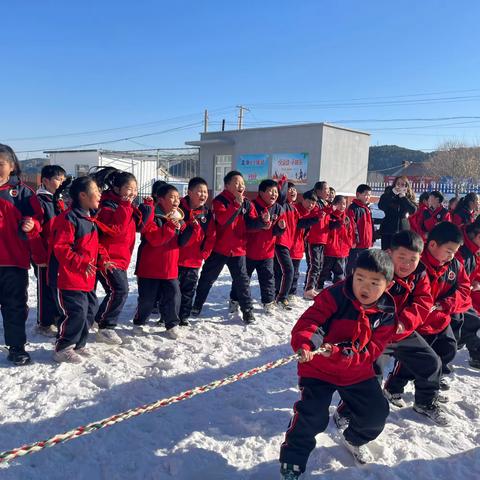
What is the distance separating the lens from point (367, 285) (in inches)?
99.1

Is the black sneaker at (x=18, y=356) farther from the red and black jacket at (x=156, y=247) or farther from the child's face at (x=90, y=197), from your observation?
the child's face at (x=90, y=197)

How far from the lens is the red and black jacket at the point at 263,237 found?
5.47 m

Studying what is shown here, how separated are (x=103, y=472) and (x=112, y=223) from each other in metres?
2.42

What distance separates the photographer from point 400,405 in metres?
3.45

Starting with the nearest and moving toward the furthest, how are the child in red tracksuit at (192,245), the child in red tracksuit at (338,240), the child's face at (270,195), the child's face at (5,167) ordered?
the child's face at (5,167) < the child in red tracksuit at (192,245) < the child's face at (270,195) < the child in red tracksuit at (338,240)

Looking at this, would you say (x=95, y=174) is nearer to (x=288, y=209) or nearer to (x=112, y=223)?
(x=112, y=223)

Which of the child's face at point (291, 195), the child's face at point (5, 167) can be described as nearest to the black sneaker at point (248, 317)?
the child's face at point (291, 195)

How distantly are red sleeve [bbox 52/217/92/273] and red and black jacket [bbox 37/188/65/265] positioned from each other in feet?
0.99

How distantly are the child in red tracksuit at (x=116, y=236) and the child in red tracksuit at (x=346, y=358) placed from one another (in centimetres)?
240

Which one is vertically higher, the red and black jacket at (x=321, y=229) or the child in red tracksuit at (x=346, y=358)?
the red and black jacket at (x=321, y=229)

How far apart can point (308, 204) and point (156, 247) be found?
9.78ft

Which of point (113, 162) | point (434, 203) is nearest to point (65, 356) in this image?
point (434, 203)

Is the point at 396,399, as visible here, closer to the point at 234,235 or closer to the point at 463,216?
the point at 234,235

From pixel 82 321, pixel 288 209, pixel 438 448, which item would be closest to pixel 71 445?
pixel 82 321
